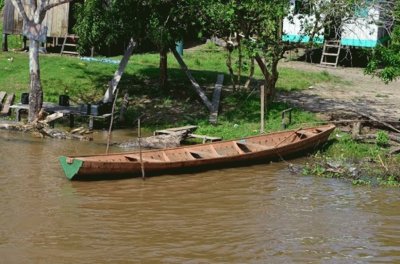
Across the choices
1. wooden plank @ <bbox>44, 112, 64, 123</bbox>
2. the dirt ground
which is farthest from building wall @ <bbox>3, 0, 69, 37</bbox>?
the dirt ground

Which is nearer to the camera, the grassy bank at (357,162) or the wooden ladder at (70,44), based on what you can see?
the grassy bank at (357,162)

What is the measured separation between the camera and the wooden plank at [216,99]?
19.0 metres

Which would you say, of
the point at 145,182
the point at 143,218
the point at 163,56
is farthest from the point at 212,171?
the point at 163,56

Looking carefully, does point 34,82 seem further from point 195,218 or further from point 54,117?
point 195,218

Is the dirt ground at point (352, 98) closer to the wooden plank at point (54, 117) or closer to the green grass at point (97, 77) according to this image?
the green grass at point (97, 77)

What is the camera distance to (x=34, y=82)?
1770 cm

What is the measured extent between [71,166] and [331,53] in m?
18.1

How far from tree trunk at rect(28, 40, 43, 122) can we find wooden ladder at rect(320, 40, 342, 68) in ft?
45.6

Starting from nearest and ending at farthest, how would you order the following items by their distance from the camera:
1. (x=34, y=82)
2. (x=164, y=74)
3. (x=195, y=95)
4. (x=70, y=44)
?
(x=34, y=82) → (x=195, y=95) → (x=164, y=74) → (x=70, y=44)

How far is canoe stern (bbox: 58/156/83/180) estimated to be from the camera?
506 inches

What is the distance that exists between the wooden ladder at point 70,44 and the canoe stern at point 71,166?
14.1 m

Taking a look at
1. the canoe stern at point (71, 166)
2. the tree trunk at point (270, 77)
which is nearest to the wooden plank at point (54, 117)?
the canoe stern at point (71, 166)

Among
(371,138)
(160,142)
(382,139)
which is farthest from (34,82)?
(382,139)

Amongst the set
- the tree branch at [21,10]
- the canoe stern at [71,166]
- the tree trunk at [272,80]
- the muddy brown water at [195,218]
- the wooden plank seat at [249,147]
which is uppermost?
the tree branch at [21,10]
